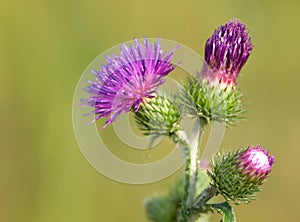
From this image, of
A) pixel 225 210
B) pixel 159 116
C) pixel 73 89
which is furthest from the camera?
pixel 73 89

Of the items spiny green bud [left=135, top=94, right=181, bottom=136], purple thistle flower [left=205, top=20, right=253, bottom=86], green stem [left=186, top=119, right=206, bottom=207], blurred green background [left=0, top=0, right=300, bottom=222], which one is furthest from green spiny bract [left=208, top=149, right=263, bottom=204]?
blurred green background [left=0, top=0, right=300, bottom=222]

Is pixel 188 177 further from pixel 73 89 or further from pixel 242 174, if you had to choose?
pixel 73 89

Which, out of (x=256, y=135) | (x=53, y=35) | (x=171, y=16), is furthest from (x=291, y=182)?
(x=53, y=35)

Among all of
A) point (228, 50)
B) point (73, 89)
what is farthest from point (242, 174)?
point (73, 89)

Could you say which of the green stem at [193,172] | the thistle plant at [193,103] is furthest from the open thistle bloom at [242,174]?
the green stem at [193,172]

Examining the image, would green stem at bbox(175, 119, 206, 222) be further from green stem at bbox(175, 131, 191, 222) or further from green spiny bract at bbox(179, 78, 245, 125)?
green spiny bract at bbox(179, 78, 245, 125)

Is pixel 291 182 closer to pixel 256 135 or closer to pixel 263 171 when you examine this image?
pixel 256 135
